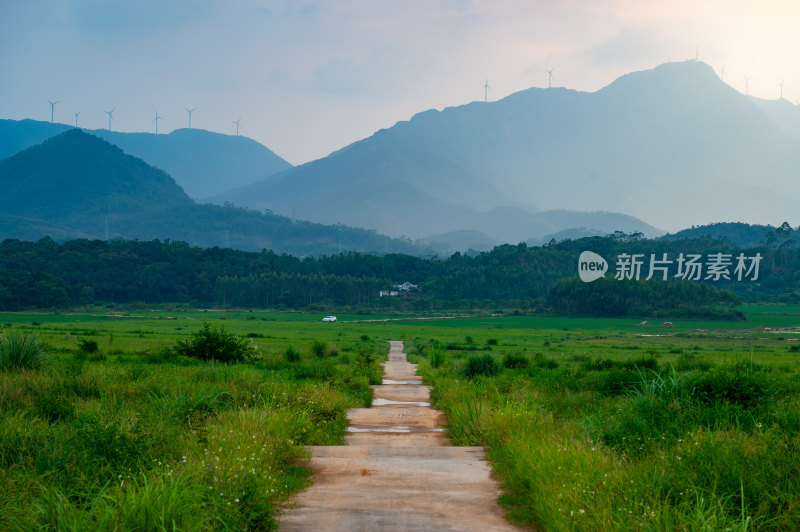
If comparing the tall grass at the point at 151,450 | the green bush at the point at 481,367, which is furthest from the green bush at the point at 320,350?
the tall grass at the point at 151,450

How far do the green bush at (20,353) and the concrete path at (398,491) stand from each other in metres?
11.1

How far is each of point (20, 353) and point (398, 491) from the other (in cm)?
1573

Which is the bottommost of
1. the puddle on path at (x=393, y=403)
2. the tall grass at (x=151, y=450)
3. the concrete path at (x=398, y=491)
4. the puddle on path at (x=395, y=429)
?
the puddle on path at (x=393, y=403)

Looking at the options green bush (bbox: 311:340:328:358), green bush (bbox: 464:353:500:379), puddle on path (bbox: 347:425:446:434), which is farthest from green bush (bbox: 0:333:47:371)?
green bush (bbox: 311:340:328:358)

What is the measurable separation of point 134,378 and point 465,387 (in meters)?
9.18

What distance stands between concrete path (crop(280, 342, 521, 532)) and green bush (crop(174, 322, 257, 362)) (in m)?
17.5

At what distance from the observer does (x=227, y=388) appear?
16.8 meters

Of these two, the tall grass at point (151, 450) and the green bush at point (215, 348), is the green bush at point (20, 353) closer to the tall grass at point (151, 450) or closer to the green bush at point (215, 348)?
the tall grass at point (151, 450)

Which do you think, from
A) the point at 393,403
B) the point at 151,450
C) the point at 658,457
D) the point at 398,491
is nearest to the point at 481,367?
the point at 393,403

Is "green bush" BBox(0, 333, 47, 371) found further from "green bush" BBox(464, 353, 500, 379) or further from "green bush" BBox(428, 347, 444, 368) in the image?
"green bush" BBox(428, 347, 444, 368)

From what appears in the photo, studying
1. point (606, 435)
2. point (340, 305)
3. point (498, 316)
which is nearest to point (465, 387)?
point (606, 435)

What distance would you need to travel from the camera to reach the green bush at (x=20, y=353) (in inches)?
792

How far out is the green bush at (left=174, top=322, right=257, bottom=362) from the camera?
31.2 metres

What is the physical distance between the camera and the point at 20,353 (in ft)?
67.3
